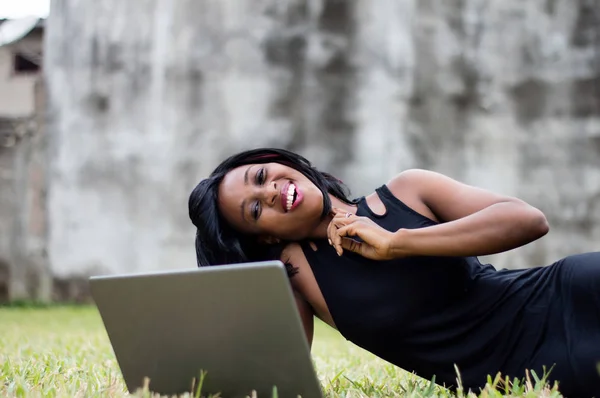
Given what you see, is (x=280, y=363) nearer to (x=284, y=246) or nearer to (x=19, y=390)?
(x=284, y=246)

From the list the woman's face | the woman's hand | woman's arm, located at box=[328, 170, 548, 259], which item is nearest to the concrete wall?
the woman's face

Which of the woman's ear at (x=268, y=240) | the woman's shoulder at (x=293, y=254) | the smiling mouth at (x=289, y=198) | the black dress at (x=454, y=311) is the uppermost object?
the smiling mouth at (x=289, y=198)

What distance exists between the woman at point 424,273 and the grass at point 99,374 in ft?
0.37

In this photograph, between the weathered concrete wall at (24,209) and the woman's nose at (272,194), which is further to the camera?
the weathered concrete wall at (24,209)

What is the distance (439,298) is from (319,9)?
6586 mm

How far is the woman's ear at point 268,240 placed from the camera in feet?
7.66

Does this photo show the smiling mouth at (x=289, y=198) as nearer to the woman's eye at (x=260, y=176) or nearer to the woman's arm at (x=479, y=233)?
the woman's eye at (x=260, y=176)

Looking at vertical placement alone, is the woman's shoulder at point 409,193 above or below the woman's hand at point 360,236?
above

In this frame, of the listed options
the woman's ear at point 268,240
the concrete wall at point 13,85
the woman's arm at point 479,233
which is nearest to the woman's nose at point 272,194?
the woman's ear at point 268,240

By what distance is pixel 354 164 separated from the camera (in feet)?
26.6

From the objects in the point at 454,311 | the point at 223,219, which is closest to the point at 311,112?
the point at 223,219

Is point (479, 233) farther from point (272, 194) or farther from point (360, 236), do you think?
point (272, 194)

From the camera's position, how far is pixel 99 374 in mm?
2658

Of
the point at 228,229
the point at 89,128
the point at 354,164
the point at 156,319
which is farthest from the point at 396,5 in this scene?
the point at 156,319
